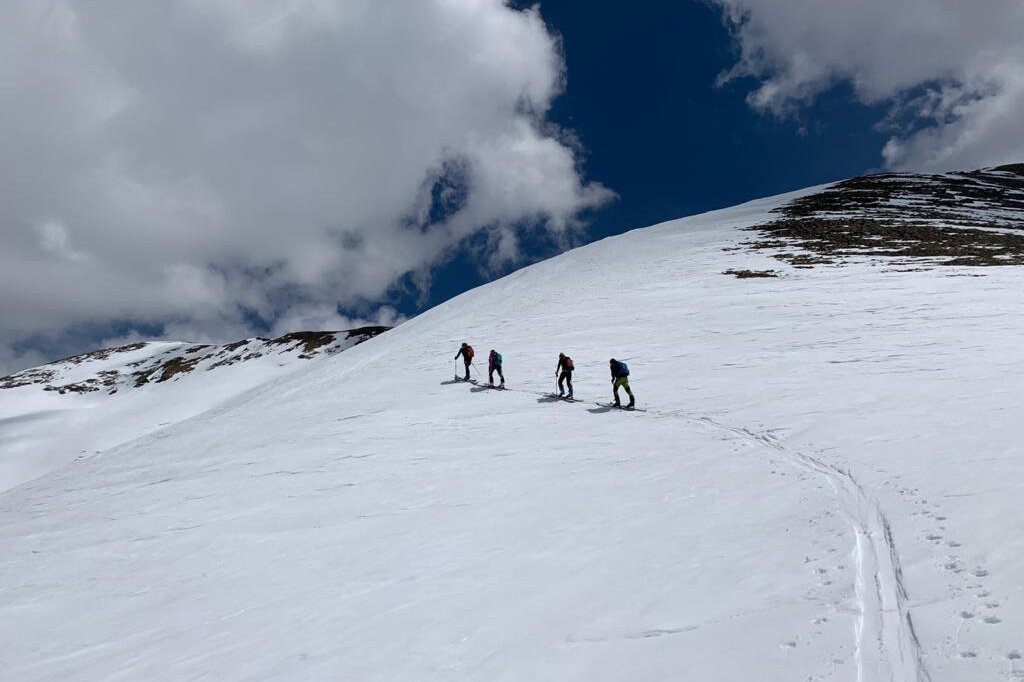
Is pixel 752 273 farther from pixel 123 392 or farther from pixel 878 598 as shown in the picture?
pixel 123 392

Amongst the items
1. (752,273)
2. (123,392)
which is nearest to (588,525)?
(752,273)

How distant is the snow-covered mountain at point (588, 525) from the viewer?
581 cm

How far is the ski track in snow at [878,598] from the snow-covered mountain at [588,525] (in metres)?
0.03

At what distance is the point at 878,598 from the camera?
18.7ft

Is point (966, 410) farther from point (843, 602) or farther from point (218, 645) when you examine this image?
point (218, 645)

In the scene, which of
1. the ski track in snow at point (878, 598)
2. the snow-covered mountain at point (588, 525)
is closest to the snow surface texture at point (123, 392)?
the snow-covered mountain at point (588, 525)

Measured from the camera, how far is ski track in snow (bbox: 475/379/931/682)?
4836 mm

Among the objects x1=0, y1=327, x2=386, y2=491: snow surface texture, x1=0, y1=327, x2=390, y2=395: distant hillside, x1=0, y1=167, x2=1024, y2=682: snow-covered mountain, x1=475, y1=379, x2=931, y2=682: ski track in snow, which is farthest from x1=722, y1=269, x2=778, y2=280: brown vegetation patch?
x1=0, y1=327, x2=390, y2=395: distant hillside

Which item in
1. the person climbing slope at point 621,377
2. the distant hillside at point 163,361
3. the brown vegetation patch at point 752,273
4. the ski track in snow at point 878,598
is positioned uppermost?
the distant hillside at point 163,361

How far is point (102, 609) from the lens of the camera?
892 cm

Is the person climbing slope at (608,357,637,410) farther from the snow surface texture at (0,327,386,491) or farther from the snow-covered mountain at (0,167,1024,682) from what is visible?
the snow surface texture at (0,327,386,491)

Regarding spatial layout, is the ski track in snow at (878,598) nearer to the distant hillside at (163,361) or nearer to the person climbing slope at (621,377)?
the person climbing slope at (621,377)

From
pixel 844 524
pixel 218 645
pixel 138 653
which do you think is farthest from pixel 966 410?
pixel 138 653

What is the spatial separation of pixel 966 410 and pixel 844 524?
581cm
